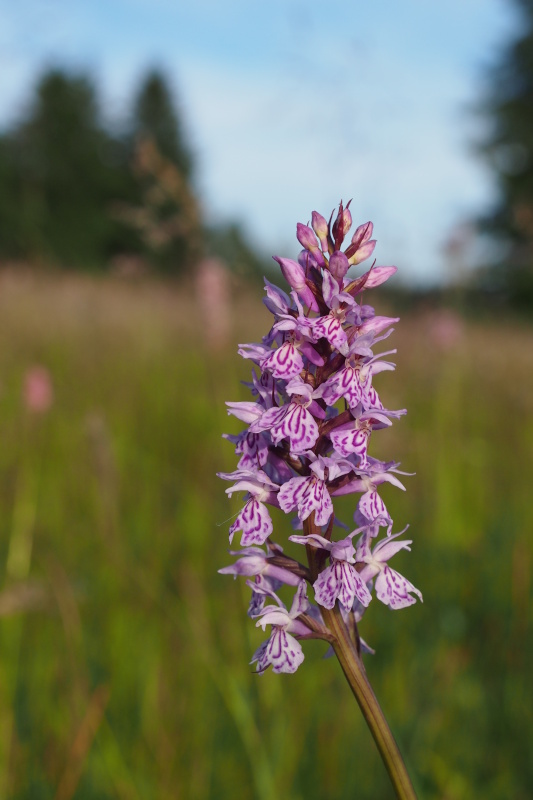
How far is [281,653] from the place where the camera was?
0.95m

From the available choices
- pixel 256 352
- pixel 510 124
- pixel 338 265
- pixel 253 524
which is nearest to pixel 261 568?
pixel 253 524

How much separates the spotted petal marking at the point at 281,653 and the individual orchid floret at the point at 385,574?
0.46ft

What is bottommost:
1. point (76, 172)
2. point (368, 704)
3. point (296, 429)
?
point (368, 704)

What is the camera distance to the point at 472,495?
4.85 m

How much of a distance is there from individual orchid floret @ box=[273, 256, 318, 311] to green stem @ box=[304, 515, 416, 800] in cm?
41

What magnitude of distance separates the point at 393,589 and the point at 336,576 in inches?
6.7

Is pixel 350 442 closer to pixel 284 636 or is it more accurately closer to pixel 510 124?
pixel 284 636

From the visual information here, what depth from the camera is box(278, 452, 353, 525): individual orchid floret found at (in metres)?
0.92

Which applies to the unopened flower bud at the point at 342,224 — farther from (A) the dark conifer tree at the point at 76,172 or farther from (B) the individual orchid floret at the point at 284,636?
(A) the dark conifer tree at the point at 76,172

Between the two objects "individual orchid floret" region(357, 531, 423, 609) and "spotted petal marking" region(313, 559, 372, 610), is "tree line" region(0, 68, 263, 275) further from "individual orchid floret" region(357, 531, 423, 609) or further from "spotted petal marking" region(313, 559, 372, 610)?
"spotted petal marking" region(313, 559, 372, 610)

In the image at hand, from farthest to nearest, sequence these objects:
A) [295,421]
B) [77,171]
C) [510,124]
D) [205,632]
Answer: [77,171] < [510,124] < [205,632] < [295,421]

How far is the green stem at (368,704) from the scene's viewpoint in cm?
82

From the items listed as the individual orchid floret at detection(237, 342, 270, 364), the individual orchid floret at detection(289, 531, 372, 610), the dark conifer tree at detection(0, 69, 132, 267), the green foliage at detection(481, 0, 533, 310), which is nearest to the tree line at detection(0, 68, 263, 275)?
the dark conifer tree at detection(0, 69, 132, 267)

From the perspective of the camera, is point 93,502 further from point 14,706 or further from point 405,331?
point 405,331
